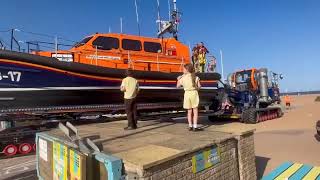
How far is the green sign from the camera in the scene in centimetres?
398

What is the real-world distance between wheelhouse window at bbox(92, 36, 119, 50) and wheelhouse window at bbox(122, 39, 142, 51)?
23cm

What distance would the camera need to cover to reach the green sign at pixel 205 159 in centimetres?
398

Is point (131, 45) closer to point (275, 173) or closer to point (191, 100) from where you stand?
point (191, 100)

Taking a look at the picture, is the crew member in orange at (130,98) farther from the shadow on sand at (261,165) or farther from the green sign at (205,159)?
the shadow on sand at (261,165)

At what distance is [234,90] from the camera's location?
15.5m

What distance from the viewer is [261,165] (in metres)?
6.76

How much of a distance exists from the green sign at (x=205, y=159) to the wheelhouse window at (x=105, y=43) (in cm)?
586

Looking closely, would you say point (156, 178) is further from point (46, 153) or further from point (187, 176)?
point (46, 153)

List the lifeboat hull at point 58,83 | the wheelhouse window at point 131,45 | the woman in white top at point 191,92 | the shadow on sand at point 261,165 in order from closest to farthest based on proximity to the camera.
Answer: the woman in white top at point 191,92, the shadow on sand at point 261,165, the lifeboat hull at point 58,83, the wheelhouse window at point 131,45

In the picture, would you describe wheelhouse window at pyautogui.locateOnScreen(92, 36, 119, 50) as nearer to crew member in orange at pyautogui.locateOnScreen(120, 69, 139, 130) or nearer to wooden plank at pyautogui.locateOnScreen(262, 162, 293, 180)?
crew member in orange at pyautogui.locateOnScreen(120, 69, 139, 130)

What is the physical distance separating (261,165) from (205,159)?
124 inches

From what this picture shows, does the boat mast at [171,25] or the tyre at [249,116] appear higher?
the boat mast at [171,25]

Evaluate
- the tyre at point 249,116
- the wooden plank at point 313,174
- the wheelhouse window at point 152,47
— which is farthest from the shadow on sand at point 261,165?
the tyre at point 249,116

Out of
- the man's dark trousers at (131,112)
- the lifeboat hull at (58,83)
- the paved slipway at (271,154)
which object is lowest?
the paved slipway at (271,154)
